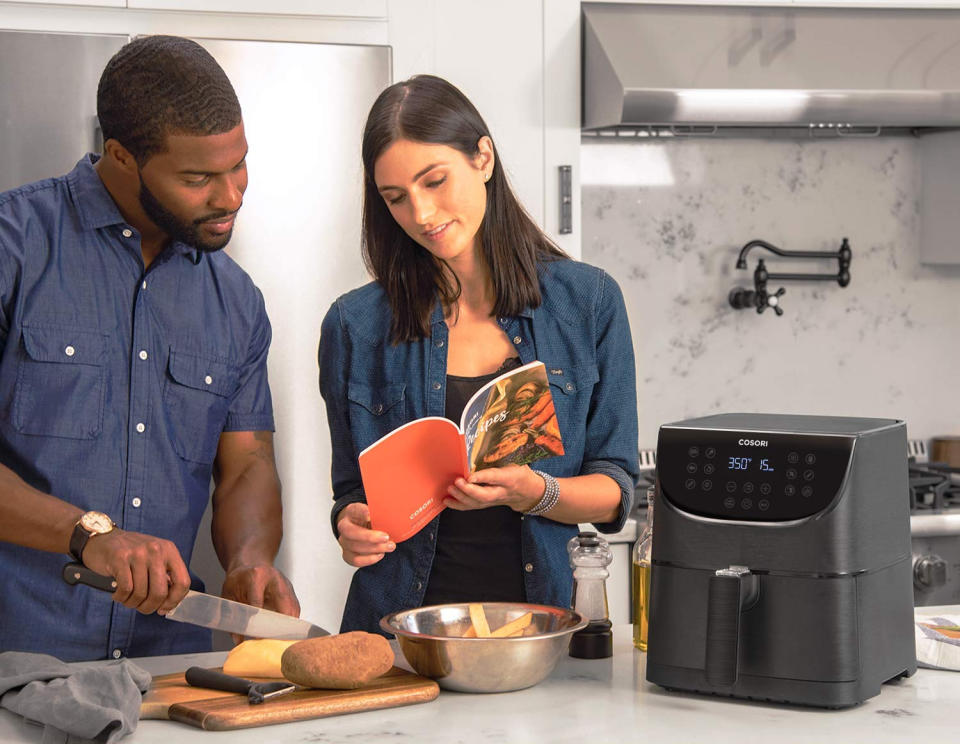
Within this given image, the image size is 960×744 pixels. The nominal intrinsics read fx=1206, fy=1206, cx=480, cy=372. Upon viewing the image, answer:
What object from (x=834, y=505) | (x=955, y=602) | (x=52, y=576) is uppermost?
(x=834, y=505)

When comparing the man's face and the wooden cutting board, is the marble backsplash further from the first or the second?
the wooden cutting board

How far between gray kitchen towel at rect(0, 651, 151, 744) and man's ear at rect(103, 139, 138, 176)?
0.81 metres

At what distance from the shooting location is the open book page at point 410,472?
1417 millimetres

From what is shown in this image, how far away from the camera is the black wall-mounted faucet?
140 inches

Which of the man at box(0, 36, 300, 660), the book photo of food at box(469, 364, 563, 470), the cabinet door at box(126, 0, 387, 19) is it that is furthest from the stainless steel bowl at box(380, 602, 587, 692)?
the cabinet door at box(126, 0, 387, 19)

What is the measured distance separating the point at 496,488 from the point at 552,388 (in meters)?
0.32

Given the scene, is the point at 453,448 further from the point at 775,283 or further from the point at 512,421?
the point at 775,283

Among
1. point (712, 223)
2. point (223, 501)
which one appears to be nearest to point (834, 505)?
point (223, 501)

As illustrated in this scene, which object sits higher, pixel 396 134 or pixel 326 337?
pixel 396 134

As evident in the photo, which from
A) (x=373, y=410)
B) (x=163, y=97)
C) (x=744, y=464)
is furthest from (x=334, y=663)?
(x=163, y=97)

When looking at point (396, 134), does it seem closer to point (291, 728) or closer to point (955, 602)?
point (291, 728)

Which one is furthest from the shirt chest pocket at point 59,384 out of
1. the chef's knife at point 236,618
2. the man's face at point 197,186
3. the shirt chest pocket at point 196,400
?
the chef's knife at point 236,618

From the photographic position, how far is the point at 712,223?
11.8 feet

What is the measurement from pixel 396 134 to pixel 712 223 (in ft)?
6.46
